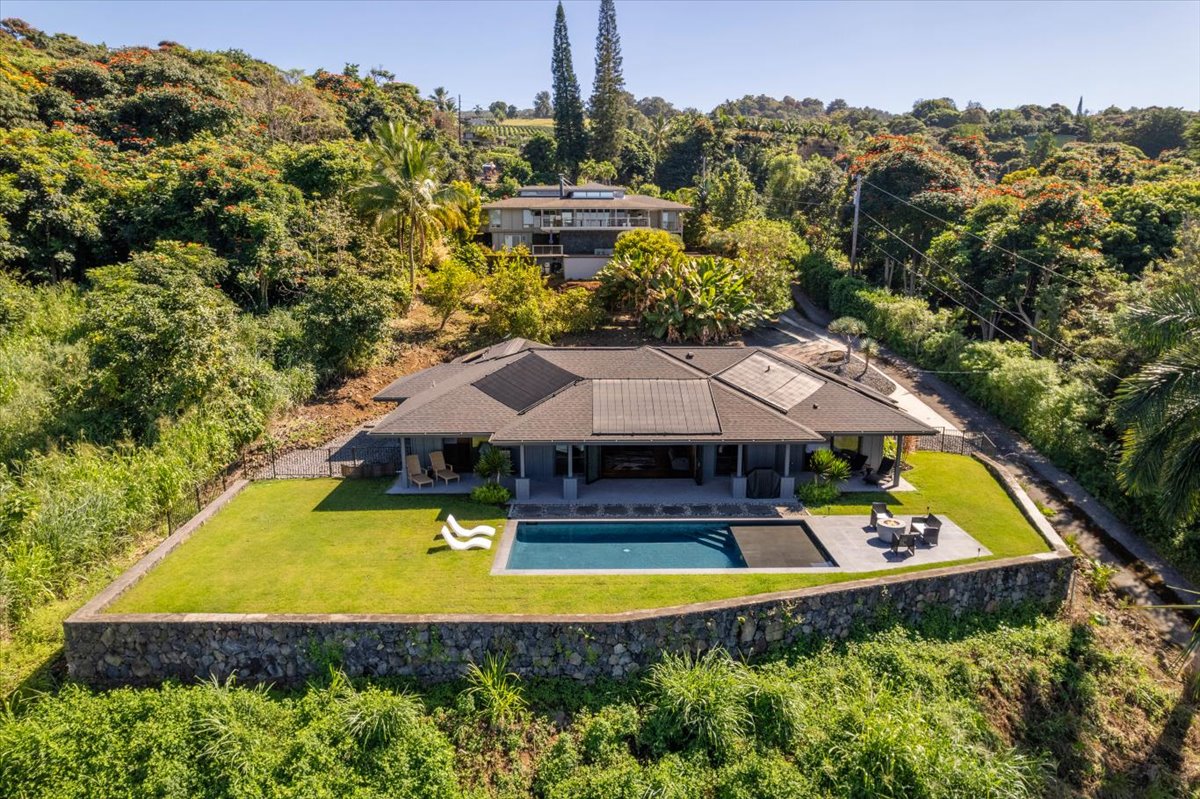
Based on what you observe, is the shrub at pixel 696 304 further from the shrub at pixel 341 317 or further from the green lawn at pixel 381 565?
the green lawn at pixel 381 565

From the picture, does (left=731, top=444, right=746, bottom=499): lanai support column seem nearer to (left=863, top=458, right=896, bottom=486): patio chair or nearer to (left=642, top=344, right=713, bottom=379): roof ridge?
(left=642, top=344, right=713, bottom=379): roof ridge

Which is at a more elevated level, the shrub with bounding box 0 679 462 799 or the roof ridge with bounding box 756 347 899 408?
→ the roof ridge with bounding box 756 347 899 408

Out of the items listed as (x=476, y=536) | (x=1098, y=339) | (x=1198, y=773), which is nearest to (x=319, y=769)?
(x=476, y=536)

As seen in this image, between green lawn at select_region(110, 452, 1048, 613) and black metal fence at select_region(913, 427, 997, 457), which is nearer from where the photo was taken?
green lawn at select_region(110, 452, 1048, 613)

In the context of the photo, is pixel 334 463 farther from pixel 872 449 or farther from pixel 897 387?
pixel 897 387

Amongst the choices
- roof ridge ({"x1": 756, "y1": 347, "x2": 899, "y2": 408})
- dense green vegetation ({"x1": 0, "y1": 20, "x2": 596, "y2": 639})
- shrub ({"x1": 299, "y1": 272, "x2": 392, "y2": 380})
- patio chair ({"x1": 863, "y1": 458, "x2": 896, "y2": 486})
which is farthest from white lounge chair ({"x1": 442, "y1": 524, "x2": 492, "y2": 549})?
shrub ({"x1": 299, "y1": 272, "x2": 392, "y2": 380})

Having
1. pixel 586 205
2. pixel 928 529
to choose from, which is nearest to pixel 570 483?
pixel 928 529

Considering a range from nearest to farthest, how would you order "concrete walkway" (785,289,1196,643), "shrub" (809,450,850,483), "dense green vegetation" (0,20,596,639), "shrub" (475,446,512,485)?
"concrete walkway" (785,289,1196,643) < "dense green vegetation" (0,20,596,639) < "shrub" (475,446,512,485) < "shrub" (809,450,850,483)
